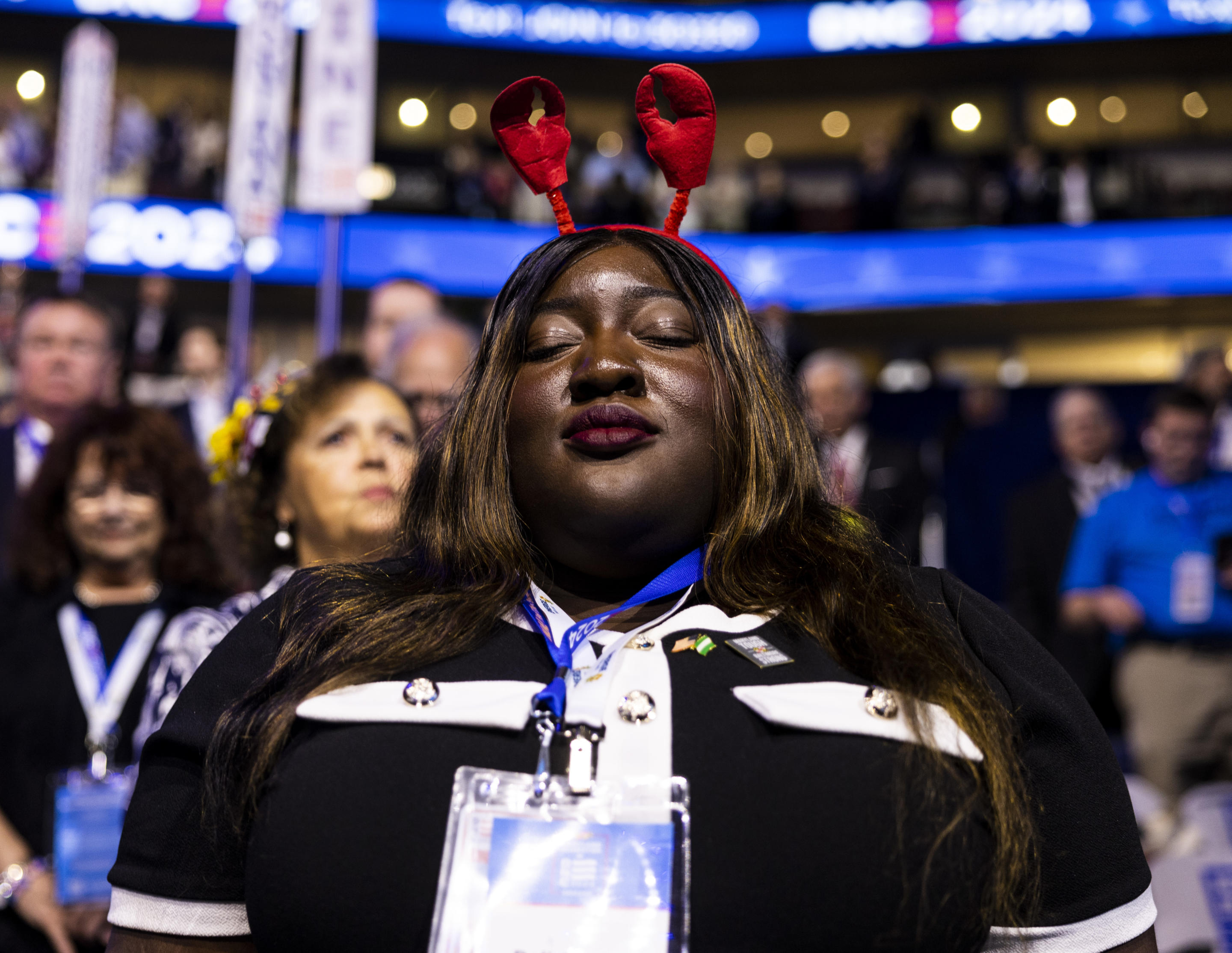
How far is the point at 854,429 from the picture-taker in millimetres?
5340

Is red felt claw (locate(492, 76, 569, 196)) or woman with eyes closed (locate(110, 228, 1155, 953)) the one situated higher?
red felt claw (locate(492, 76, 569, 196))

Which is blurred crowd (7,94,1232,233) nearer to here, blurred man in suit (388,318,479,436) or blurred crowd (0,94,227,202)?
blurred crowd (0,94,227,202)

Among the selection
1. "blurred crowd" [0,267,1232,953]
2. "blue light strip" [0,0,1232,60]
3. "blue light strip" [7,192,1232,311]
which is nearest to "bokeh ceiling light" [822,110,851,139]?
"blue light strip" [0,0,1232,60]

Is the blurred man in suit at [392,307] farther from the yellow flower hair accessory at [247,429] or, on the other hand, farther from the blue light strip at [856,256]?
the blue light strip at [856,256]

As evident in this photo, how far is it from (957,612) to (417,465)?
657mm

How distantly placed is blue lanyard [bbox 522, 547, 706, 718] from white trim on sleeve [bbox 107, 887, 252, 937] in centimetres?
39

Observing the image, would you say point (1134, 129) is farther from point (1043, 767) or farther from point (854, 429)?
point (1043, 767)

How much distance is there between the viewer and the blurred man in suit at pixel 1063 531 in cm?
458

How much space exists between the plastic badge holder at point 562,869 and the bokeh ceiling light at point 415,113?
17099mm

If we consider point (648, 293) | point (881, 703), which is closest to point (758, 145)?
point (648, 293)

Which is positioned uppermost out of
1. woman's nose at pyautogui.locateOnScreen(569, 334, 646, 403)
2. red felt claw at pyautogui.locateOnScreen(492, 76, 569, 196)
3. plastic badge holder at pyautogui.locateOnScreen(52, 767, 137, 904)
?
red felt claw at pyautogui.locateOnScreen(492, 76, 569, 196)

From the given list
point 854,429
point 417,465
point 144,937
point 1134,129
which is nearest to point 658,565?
point 417,465

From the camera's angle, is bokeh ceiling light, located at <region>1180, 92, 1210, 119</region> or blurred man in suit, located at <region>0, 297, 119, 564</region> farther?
bokeh ceiling light, located at <region>1180, 92, 1210, 119</region>

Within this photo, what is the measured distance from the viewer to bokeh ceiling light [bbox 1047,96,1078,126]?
55.0 ft
